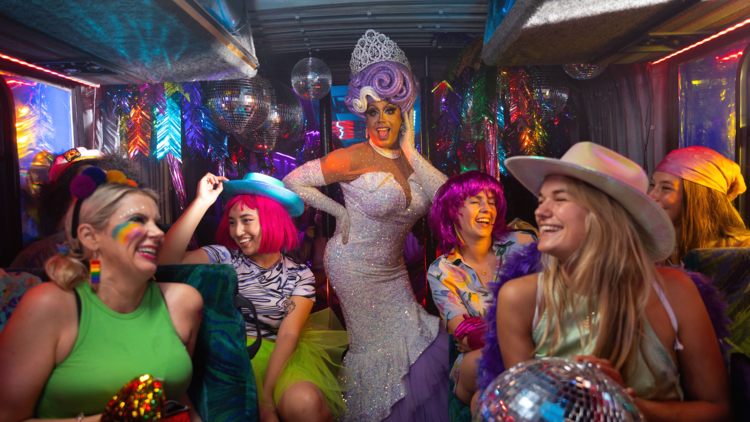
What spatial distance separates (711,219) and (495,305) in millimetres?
1676

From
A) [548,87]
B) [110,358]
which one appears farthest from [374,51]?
[110,358]

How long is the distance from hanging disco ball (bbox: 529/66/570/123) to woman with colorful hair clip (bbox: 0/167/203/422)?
2.54 meters

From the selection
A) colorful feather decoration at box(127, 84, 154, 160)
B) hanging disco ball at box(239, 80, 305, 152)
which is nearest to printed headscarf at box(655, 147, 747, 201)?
hanging disco ball at box(239, 80, 305, 152)

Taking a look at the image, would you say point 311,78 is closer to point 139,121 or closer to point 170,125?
point 170,125

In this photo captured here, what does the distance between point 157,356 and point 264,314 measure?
884 millimetres

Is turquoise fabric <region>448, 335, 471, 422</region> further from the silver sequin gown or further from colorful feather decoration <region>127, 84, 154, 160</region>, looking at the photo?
colorful feather decoration <region>127, 84, 154, 160</region>

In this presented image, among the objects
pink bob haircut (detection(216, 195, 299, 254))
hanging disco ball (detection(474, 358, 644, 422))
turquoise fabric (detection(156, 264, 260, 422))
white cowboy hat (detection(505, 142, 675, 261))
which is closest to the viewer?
hanging disco ball (detection(474, 358, 644, 422))

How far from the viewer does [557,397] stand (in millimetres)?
849

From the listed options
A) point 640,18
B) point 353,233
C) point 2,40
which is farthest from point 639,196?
point 2,40

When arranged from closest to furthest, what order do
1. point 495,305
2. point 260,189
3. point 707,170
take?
1. point 495,305
2. point 707,170
3. point 260,189

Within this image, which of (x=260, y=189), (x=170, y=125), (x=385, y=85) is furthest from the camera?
(x=170, y=125)

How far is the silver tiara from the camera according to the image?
2773 mm

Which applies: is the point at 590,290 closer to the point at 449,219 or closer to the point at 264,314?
the point at 449,219

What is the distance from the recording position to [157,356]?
1432mm
